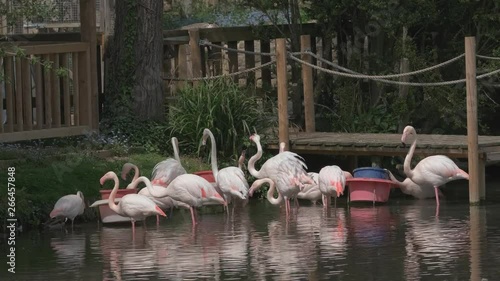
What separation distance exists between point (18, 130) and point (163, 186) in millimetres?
2528

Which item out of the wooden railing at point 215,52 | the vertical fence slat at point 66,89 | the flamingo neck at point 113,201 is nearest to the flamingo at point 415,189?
the wooden railing at point 215,52

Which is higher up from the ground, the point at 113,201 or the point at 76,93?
the point at 76,93

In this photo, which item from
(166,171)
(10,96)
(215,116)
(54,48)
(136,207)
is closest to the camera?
(136,207)

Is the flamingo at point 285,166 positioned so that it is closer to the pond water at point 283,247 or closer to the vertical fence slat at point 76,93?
the pond water at point 283,247

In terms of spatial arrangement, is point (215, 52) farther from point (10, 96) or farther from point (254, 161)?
point (10, 96)

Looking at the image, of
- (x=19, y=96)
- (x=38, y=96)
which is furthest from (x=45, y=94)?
(x=19, y=96)

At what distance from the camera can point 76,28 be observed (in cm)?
2433

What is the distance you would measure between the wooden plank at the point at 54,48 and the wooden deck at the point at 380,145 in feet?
10.1

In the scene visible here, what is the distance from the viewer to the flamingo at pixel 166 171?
15336 mm

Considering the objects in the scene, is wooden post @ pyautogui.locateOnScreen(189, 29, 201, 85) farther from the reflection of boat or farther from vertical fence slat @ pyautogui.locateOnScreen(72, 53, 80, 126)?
the reflection of boat

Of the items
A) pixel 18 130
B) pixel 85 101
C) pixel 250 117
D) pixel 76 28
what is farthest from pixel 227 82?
pixel 76 28

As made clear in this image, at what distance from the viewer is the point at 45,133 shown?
54.9ft

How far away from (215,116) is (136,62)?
169cm

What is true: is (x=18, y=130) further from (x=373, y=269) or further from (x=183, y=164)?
(x=373, y=269)
